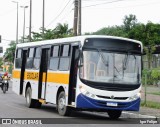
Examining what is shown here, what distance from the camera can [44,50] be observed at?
22.6 metres

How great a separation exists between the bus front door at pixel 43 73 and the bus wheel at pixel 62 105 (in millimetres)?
2308

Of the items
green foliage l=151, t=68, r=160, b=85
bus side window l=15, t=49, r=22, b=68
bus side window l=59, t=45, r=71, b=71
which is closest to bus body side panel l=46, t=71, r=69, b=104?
bus side window l=59, t=45, r=71, b=71

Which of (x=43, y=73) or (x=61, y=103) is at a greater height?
(x=43, y=73)

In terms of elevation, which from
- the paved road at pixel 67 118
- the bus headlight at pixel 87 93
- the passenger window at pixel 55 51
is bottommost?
the paved road at pixel 67 118

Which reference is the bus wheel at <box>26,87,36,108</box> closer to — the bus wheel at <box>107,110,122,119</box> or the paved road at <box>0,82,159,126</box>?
the paved road at <box>0,82,159,126</box>

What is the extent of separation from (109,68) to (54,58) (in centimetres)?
347

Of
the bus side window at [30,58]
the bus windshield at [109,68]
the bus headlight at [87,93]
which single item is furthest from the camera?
the bus side window at [30,58]

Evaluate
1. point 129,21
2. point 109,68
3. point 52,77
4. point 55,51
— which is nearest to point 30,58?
point 55,51

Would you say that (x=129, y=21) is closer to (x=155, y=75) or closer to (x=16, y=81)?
(x=155, y=75)

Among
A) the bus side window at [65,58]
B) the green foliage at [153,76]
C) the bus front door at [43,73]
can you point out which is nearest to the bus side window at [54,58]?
the bus side window at [65,58]

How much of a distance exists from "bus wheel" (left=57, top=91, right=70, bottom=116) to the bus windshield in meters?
1.66

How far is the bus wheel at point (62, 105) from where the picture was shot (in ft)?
62.9

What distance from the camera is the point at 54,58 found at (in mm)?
21047

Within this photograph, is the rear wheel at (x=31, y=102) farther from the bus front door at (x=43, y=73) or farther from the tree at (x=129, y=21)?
the tree at (x=129, y=21)
